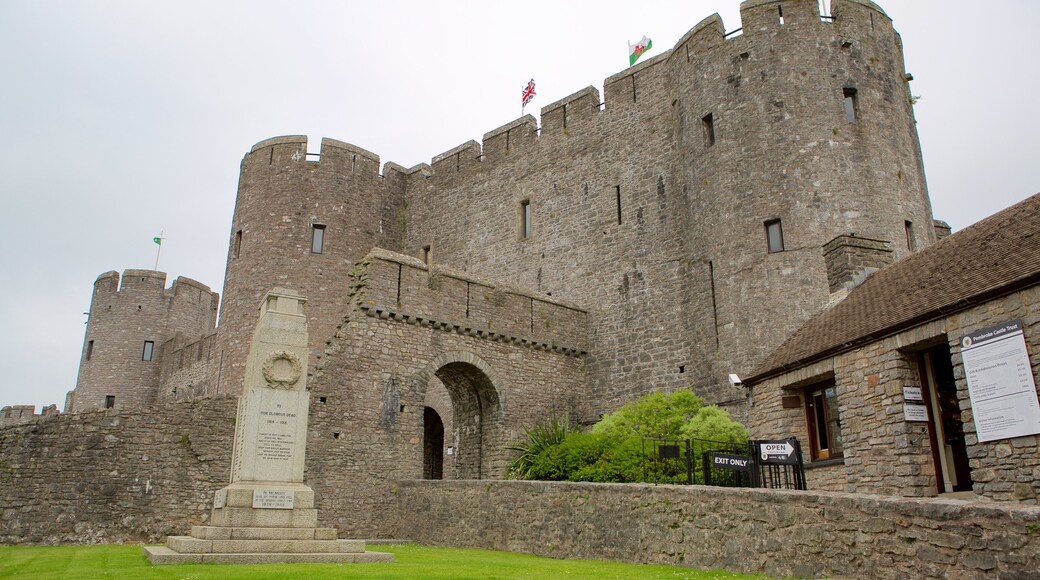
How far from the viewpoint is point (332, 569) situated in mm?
8938

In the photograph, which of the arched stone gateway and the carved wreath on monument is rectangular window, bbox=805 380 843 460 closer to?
the arched stone gateway

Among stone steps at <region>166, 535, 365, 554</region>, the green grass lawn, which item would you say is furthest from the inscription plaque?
the green grass lawn

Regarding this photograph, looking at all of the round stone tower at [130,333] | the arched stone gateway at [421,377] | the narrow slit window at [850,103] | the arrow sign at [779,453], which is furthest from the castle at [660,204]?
the arrow sign at [779,453]

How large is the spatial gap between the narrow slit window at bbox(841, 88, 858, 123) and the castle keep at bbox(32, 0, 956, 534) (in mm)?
50

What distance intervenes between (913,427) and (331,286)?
64.9ft

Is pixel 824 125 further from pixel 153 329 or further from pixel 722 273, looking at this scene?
pixel 153 329

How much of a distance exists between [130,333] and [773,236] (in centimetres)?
3110

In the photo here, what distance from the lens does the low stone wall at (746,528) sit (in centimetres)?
659

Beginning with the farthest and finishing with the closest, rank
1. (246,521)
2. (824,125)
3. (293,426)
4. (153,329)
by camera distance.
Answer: (153,329) < (824,125) < (293,426) < (246,521)

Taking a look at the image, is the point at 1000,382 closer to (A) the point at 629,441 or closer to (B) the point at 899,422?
(B) the point at 899,422

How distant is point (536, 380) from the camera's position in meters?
21.4

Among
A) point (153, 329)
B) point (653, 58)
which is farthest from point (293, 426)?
point (153, 329)

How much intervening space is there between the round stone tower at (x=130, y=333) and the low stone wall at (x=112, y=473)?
2286cm

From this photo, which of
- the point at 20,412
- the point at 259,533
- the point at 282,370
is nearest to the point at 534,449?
the point at 282,370
